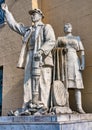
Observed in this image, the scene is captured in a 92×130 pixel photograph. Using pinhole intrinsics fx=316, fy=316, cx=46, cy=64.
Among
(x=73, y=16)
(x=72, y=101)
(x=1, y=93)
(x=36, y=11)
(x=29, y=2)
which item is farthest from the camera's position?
(x=1, y=93)

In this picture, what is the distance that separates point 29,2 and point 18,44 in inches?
46.6

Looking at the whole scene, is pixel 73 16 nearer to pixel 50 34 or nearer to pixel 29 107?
pixel 50 34

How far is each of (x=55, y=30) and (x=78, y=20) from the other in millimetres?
705

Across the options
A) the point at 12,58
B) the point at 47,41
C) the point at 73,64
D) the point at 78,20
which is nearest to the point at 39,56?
the point at 47,41

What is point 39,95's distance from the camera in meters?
6.29

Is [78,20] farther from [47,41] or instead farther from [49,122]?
[49,122]

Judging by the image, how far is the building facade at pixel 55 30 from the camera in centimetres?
724

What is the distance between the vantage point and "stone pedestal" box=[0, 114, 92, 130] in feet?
17.5

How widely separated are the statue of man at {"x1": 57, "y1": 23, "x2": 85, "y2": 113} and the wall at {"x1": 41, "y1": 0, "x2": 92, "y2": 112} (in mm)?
461

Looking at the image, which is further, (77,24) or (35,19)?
(77,24)

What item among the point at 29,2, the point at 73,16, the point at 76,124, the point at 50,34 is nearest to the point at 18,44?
the point at 29,2

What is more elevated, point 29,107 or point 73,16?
point 73,16

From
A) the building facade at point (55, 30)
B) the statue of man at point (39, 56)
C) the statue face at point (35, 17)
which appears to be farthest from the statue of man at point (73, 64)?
the statue face at point (35, 17)

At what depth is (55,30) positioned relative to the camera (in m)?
7.98
